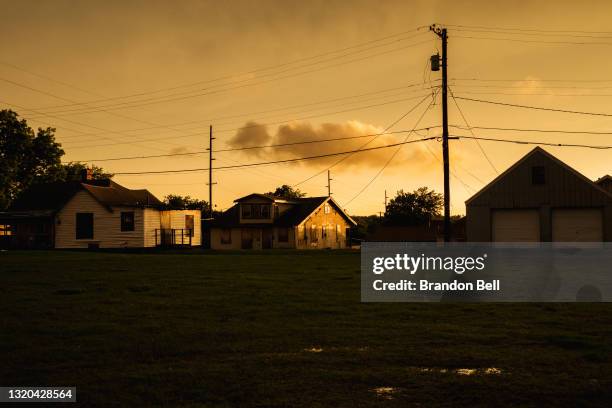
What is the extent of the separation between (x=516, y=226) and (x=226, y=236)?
1343 inches

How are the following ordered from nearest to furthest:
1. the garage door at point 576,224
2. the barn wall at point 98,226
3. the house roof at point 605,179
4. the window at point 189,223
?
the garage door at point 576,224 < the house roof at point 605,179 < the barn wall at point 98,226 < the window at point 189,223

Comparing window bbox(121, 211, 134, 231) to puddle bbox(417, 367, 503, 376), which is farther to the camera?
window bbox(121, 211, 134, 231)

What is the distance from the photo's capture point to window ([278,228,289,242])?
210 ft

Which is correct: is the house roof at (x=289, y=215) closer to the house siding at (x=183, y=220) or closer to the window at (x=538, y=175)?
the house siding at (x=183, y=220)

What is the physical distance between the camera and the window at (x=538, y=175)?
137ft

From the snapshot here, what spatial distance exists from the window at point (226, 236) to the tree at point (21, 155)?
74.9 ft

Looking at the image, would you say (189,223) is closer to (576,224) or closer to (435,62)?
(435,62)

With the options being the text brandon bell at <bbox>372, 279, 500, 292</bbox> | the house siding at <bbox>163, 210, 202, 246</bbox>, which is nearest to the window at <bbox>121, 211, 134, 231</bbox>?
the house siding at <bbox>163, 210, 202, 246</bbox>

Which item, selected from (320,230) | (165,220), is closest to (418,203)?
(320,230)

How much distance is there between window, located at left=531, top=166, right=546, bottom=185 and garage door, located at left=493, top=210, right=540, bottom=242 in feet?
7.04

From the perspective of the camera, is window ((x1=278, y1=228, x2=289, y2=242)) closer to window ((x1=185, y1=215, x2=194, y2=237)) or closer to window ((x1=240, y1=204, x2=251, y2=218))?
window ((x1=240, y1=204, x2=251, y2=218))

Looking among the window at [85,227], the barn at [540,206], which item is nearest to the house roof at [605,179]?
the barn at [540,206]

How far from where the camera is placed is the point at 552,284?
60.3 ft

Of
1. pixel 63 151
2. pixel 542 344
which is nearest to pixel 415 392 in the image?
pixel 542 344
